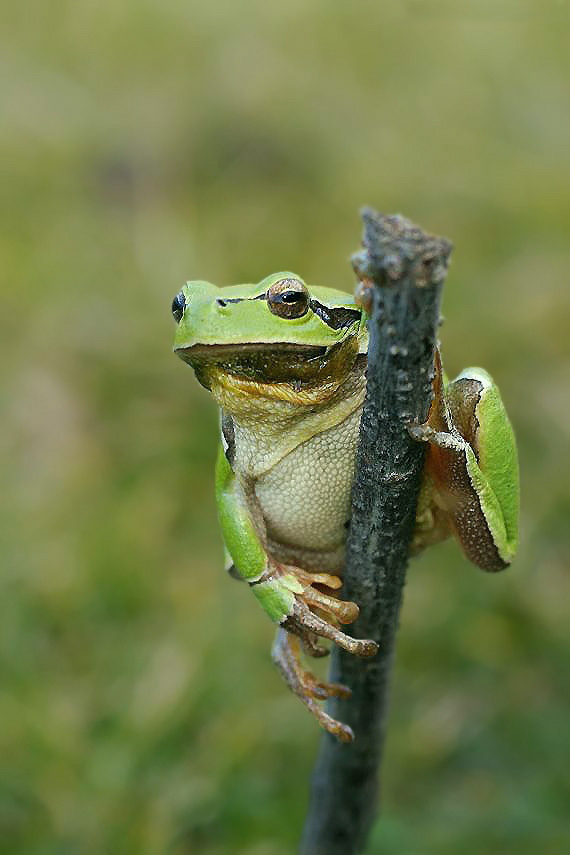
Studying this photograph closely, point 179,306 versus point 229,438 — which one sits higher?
point 179,306

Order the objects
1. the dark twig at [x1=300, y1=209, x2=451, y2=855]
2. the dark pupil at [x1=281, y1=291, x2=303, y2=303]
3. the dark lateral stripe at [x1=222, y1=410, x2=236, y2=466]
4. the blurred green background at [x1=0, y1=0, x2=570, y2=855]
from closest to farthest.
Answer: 1. the dark twig at [x1=300, y1=209, x2=451, y2=855]
2. the dark pupil at [x1=281, y1=291, x2=303, y2=303]
3. the dark lateral stripe at [x1=222, y1=410, x2=236, y2=466]
4. the blurred green background at [x1=0, y1=0, x2=570, y2=855]

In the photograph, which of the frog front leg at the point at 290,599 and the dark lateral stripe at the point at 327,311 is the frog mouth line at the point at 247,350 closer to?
the dark lateral stripe at the point at 327,311

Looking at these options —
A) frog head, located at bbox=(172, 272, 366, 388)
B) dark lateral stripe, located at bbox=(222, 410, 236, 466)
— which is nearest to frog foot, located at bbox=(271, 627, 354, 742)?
dark lateral stripe, located at bbox=(222, 410, 236, 466)

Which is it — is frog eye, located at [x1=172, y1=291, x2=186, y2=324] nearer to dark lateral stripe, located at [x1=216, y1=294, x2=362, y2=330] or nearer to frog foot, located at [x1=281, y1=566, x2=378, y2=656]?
dark lateral stripe, located at [x1=216, y1=294, x2=362, y2=330]

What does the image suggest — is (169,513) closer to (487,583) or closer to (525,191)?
(487,583)

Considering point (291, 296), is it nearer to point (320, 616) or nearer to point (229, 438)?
point (229, 438)

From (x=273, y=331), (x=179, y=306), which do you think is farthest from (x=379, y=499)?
(x=179, y=306)

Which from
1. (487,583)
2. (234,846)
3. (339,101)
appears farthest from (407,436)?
(339,101)

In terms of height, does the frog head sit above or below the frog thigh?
above
